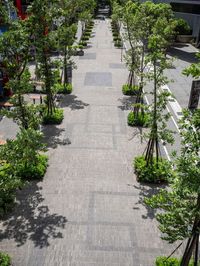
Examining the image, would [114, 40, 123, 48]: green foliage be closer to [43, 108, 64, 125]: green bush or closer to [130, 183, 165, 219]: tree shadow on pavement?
[43, 108, 64, 125]: green bush

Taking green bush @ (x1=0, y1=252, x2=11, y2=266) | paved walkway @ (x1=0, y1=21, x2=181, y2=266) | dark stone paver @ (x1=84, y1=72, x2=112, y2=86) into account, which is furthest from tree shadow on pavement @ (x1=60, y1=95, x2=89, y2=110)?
green bush @ (x1=0, y1=252, x2=11, y2=266)

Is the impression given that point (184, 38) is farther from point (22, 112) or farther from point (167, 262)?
point (167, 262)

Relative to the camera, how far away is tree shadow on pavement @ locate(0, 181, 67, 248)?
13.0 m

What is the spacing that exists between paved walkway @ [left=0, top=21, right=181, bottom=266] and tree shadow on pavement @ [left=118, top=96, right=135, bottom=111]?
198 cm

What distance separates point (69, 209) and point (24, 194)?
2.49 metres

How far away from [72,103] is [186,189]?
18926 mm

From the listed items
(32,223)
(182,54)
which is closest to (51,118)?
(32,223)

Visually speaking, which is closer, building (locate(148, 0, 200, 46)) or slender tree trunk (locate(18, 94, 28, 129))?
slender tree trunk (locate(18, 94, 28, 129))

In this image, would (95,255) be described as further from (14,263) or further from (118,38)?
(118,38)

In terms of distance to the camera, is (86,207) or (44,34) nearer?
(86,207)

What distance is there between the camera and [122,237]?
42.9 feet

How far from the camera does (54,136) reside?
21125 millimetres

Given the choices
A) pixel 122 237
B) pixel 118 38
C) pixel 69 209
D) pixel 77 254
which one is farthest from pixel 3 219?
pixel 118 38

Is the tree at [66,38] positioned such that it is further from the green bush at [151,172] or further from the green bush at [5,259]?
the green bush at [5,259]
